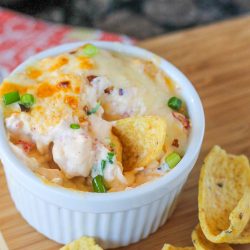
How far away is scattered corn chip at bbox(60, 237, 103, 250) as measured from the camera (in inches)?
66.0

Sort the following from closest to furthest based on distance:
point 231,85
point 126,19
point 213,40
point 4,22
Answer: point 231,85, point 213,40, point 4,22, point 126,19

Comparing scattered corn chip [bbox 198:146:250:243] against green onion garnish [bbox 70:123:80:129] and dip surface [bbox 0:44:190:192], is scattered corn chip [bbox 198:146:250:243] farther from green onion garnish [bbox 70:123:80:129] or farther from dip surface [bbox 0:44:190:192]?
green onion garnish [bbox 70:123:80:129]

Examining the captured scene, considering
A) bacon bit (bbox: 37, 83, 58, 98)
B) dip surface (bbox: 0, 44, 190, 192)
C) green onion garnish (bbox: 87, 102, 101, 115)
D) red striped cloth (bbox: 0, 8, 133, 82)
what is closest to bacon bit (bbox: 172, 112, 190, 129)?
dip surface (bbox: 0, 44, 190, 192)

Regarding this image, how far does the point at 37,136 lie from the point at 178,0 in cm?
213

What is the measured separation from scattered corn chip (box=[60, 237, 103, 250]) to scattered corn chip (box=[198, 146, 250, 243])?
0.32m

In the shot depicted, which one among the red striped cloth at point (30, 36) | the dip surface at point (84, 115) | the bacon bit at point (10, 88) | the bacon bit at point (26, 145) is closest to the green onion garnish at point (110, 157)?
the dip surface at point (84, 115)

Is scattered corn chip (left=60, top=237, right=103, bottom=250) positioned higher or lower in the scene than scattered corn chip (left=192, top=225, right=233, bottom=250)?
higher

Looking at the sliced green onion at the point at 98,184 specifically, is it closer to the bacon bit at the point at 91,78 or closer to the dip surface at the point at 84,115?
the dip surface at the point at 84,115

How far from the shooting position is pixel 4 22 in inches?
110

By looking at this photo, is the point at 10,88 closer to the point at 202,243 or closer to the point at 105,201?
the point at 105,201

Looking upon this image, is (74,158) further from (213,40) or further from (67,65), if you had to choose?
(213,40)

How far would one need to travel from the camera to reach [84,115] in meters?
1.70

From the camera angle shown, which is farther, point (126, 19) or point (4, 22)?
point (126, 19)

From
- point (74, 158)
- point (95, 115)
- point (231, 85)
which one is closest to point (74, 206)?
point (74, 158)
